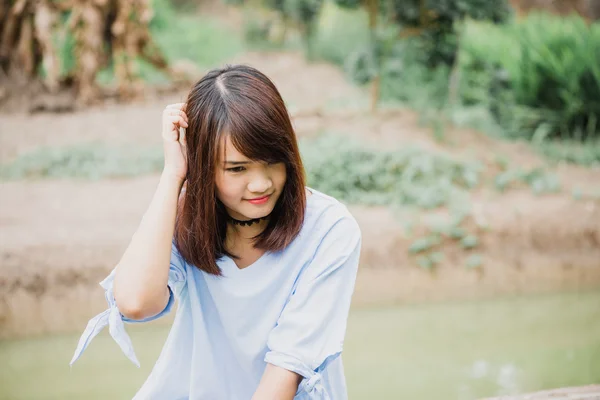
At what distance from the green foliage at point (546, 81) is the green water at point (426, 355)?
10.7 ft

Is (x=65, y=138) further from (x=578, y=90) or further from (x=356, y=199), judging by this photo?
(x=578, y=90)

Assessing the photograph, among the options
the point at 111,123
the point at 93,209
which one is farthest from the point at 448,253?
the point at 111,123

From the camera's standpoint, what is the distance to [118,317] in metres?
1.79

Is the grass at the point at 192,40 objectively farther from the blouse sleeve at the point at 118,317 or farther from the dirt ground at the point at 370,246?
the blouse sleeve at the point at 118,317

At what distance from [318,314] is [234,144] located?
0.47m

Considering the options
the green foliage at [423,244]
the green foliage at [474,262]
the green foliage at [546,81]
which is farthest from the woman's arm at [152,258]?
the green foliage at [546,81]

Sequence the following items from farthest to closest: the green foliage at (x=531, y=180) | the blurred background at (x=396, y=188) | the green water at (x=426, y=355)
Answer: the green foliage at (x=531, y=180) < the blurred background at (x=396, y=188) < the green water at (x=426, y=355)

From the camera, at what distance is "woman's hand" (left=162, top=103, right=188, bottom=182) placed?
1.86 m

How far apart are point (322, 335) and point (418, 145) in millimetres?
5324

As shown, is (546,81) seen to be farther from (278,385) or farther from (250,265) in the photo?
(278,385)

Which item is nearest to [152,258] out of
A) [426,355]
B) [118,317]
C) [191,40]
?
[118,317]

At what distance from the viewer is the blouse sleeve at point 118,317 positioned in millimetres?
1770

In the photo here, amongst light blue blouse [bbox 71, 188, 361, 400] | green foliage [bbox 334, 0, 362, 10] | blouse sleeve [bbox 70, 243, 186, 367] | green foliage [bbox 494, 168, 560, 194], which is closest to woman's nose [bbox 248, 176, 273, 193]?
light blue blouse [bbox 71, 188, 361, 400]

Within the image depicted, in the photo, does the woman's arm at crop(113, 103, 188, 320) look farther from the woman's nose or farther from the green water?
the green water
